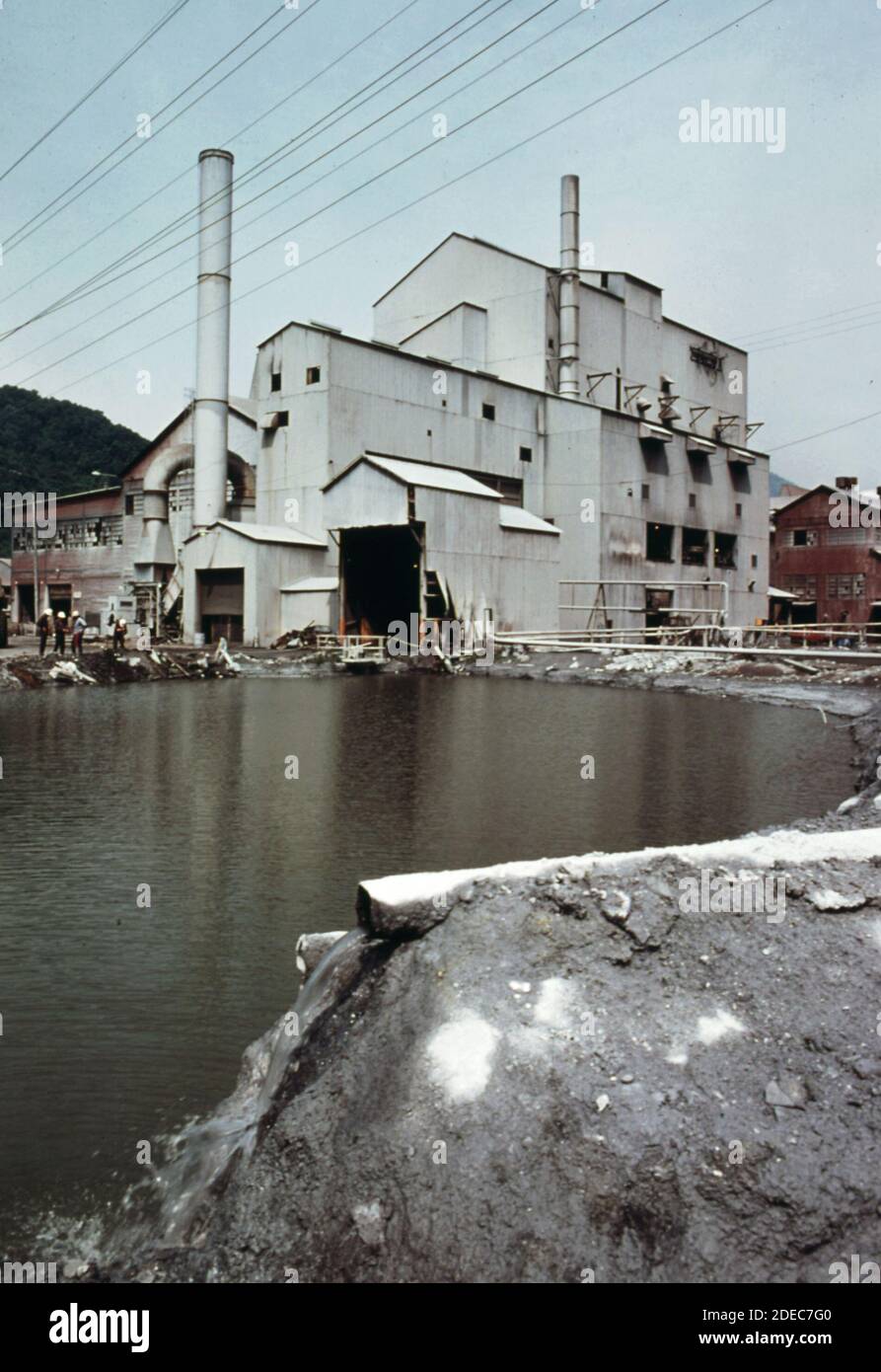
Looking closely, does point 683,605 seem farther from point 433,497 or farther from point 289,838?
point 289,838

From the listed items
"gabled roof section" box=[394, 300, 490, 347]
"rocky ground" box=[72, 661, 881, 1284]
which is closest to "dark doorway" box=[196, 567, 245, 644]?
"gabled roof section" box=[394, 300, 490, 347]

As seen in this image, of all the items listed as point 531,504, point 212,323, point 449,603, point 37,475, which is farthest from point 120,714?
point 37,475

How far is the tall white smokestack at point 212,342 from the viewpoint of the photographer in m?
39.9

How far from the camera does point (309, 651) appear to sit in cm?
3362

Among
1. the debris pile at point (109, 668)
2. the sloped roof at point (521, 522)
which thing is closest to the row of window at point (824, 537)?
the sloped roof at point (521, 522)

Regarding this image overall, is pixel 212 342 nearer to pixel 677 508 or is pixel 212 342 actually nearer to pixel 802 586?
pixel 677 508

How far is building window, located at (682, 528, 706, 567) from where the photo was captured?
165ft

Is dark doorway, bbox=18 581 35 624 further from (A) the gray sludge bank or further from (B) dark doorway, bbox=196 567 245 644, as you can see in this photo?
(A) the gray sludge bank

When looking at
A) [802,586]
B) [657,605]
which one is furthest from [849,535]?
[657,605]

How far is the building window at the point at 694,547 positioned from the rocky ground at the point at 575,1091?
47854 millimetres

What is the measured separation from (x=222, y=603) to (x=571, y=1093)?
1399 inches

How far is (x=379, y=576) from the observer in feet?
126

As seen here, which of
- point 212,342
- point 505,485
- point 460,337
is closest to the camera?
point 212,342

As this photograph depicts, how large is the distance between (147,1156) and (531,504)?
42.7 meters
